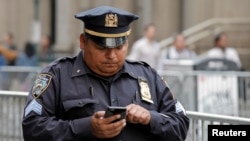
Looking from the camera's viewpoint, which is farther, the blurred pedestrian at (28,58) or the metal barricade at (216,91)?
the blurred pedestrian at (28,58)

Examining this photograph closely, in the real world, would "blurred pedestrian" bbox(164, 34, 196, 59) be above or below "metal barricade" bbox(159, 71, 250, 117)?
above

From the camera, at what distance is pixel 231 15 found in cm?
2094

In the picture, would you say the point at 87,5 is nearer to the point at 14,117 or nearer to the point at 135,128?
the point at 14,117

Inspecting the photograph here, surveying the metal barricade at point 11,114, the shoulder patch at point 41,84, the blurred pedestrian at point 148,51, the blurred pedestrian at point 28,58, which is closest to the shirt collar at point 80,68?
the shoulder patch at point 41,84

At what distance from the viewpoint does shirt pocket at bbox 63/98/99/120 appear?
12.6 feet

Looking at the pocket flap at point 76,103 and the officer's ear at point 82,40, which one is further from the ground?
the officer's ear at point 82,40

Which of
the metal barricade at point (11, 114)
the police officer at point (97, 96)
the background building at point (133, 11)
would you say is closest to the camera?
the police officer at point (97, 96)

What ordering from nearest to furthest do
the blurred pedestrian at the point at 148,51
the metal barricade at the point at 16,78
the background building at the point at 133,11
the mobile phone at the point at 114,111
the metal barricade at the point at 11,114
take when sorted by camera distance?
the mobile phone at the point at 114,111 → the metal barricade at the point at 11,114 → the metal barricade at the point at 16,78 → the blurred pedestrian at the point at 148,51 → the background building at the point at 133,11

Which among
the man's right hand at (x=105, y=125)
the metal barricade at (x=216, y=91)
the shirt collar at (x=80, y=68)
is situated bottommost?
the metal barricade at (x=216, y=91)

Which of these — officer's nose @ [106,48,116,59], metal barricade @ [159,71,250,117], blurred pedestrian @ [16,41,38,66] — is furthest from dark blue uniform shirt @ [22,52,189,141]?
blurred pedestrian @ [16,41,38,66]

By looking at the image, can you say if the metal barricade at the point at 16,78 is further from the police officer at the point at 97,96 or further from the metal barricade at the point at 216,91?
the police officer at the point at 97,96

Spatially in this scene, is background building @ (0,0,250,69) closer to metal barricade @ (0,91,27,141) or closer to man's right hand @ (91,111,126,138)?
metal barricade @ (0,91,27,141)

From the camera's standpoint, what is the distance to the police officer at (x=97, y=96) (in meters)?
3.78

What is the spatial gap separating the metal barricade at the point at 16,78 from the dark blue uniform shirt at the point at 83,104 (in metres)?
9.59
